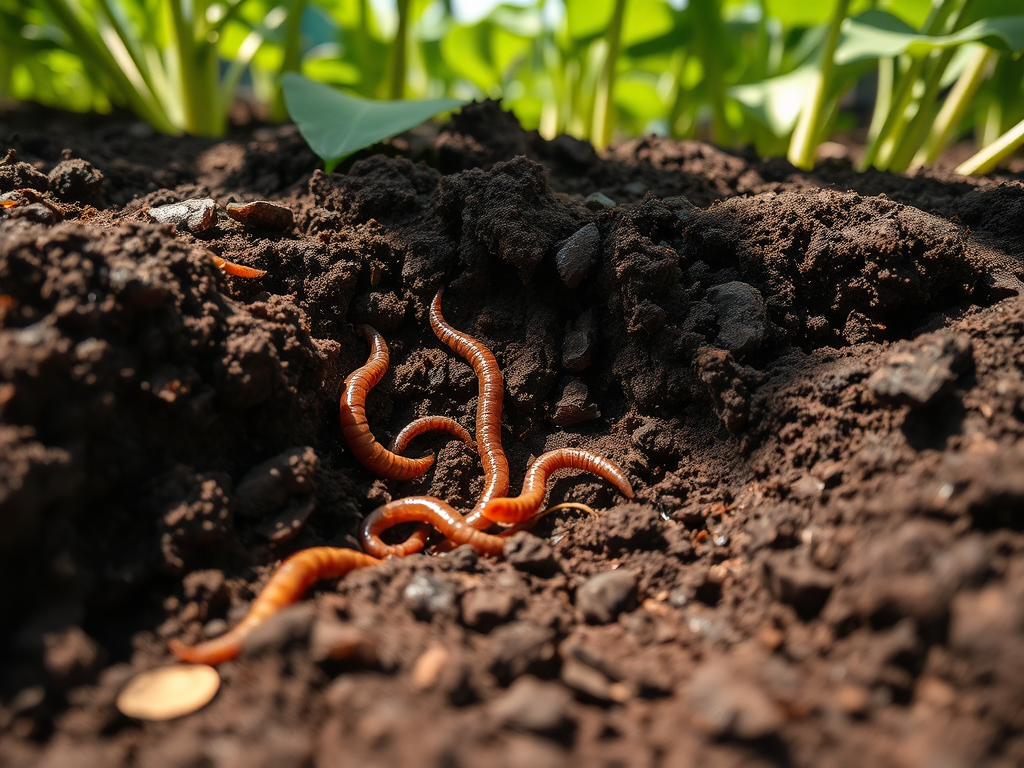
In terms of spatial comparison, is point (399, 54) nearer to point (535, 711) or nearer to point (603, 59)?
point (603, 59)

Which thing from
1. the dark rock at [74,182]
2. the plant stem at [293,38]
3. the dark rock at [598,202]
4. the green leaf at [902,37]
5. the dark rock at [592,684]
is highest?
the plant stem at [293,38]

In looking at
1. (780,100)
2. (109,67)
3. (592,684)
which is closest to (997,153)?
(780,100)

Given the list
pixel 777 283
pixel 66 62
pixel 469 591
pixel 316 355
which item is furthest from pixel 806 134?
pixel 66 62

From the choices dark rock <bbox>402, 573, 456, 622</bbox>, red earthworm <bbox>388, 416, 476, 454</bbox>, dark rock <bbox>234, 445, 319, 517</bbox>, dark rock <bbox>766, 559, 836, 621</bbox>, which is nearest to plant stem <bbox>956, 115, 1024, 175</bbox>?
dark rock <bbox>766, 559, 836, 621</bbox>

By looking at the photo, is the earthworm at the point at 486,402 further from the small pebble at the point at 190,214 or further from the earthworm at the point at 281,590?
the small pebble at the point at 190,214

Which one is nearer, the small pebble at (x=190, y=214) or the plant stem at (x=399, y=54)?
the small pebble at (x=190, y=214)

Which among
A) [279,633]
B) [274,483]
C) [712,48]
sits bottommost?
[279,633]

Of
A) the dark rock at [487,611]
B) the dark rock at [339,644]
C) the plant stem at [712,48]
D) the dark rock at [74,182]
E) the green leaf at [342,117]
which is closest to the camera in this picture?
the dark rock at [339,644]

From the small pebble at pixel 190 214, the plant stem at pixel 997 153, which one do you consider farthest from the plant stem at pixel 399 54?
the plant stem at pixel 997 153
